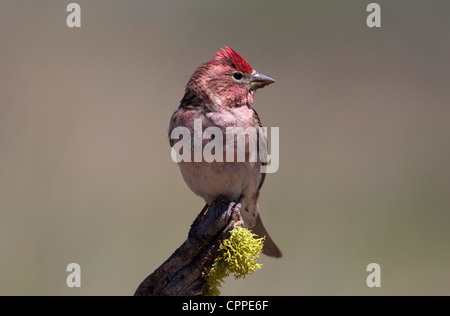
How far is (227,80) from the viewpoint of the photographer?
16.3ft

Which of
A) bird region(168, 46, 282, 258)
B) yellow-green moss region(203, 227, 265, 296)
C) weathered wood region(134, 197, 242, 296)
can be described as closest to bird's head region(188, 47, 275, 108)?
bird region(168, 46, 282, 258)

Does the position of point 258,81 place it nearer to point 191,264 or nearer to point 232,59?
point 232,59

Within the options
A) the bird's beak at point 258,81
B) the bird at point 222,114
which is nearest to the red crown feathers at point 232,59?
the bird at point 222,114

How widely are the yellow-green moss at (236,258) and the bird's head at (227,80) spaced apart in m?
1.20

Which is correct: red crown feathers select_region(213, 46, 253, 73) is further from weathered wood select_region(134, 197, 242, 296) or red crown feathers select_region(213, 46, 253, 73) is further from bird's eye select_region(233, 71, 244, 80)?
weathered wood select_region(134, 197, 242, 296)

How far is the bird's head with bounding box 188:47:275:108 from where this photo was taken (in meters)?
4.93

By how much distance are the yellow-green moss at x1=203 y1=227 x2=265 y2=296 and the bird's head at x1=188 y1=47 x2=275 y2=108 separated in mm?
1202

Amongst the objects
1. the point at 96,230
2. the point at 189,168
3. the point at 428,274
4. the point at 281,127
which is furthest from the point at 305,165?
the point at 189,168

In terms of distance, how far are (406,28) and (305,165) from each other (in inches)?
186

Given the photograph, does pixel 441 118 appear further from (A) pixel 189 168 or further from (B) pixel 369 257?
(A) pixel 189 168

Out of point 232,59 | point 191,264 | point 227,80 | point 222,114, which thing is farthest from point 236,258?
point 232,59

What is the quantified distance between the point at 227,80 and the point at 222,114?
346 mm

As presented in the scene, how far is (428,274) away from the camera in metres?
8.89

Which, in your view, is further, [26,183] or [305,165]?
[305,165]
